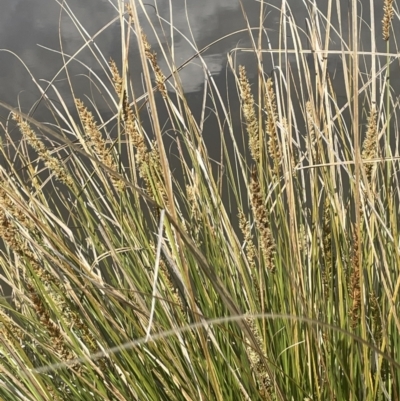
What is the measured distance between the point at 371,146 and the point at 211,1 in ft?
7.08

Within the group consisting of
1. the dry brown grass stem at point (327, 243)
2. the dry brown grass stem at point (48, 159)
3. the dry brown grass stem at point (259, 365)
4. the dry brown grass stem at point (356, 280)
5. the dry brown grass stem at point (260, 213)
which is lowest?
the dry brown grass stem at point (259, 365)

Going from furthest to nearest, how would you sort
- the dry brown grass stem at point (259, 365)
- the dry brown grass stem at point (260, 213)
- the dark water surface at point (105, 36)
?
the dark water surface at point (105, 36) < the dry brown grass stem at point (259, 365) < the dry brown grass stem at point (260, 213)

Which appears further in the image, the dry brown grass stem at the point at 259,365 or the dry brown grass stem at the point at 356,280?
the dry brown grass stem at the point at 259,365

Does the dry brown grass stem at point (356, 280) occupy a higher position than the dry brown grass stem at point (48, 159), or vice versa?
the dry brown grass stem at point (48, 159)

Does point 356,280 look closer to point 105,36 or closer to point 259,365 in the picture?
point 259,365

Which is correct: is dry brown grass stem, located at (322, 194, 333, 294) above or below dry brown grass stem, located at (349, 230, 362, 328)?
below

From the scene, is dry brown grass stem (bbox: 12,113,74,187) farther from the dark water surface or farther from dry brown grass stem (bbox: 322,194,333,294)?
the dark water surface

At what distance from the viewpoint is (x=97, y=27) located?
2.46 m

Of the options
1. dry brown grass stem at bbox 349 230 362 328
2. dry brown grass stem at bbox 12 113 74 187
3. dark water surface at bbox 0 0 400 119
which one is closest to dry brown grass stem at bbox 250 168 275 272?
dry brown grass stem at bbox 349 230 362 328

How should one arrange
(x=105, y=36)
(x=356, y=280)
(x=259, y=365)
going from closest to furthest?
(x=356, y=280), (x=259, y=365), (x=105, y=36)

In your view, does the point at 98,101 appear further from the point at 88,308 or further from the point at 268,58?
the point at 88,308

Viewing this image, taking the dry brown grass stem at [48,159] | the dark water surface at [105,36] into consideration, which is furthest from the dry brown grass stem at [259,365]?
the dark water surface at [105,36]

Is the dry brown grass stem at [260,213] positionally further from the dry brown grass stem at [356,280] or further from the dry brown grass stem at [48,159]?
the dry brown grass stem at [48,159]

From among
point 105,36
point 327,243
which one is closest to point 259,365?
point 327,243
